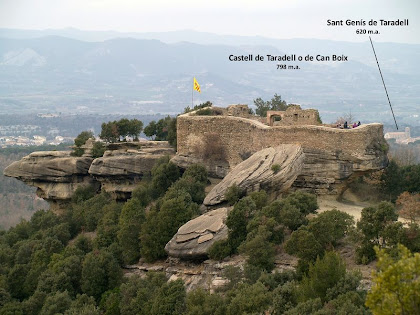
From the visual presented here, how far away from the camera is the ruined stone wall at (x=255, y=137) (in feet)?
108

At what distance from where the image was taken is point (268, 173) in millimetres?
32281

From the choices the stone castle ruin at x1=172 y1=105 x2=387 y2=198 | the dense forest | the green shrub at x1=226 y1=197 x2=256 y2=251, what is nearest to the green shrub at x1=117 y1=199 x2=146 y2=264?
the dense forest

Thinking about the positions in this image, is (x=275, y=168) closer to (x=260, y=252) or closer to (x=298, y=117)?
(x=298, y=117)

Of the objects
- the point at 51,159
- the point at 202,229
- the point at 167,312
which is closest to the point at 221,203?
the point at 202,229

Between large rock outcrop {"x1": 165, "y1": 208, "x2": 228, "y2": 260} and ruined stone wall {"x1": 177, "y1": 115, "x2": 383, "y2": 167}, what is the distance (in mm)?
5774

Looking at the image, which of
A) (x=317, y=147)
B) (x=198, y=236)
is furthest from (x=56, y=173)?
(x=317, y=147)

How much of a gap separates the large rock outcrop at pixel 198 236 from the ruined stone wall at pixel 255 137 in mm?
5774

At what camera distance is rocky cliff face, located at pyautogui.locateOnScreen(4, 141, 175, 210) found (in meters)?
42.2

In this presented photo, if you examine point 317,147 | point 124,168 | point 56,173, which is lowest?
point 56,173

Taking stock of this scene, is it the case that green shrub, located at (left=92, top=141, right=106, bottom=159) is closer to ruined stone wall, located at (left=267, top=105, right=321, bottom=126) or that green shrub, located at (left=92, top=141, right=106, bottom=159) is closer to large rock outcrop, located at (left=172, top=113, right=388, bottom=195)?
large rock outcrop, located at (left=172, top=113, right=388, bottom=195)

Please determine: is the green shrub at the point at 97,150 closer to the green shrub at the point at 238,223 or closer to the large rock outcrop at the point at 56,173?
the large rock outcrop at the point at 56,173

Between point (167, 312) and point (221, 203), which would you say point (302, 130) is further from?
point (167, 312)

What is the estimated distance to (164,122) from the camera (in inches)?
1912

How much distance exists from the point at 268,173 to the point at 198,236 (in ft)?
15.7
